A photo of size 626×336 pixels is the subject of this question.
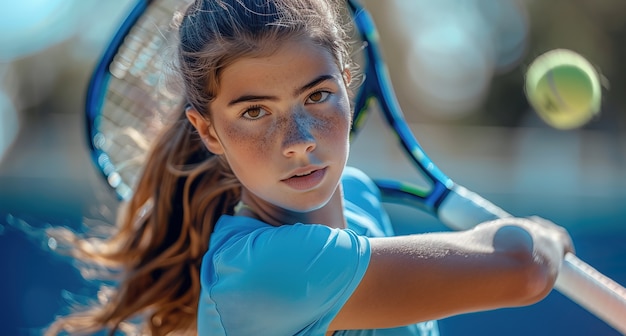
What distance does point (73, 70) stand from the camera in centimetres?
1583

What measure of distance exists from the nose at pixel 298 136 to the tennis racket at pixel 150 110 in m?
0.62

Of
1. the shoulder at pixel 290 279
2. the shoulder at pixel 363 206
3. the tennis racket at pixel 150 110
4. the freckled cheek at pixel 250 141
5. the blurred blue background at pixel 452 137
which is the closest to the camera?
the shoulder at pixel 290 279

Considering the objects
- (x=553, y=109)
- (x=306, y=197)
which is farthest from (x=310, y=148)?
(x=553, y=109)

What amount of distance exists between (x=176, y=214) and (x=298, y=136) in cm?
65

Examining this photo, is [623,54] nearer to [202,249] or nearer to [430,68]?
[430,68]

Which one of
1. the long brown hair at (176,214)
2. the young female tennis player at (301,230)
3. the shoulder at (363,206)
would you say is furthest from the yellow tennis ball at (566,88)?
the long brown hair at (176,214)

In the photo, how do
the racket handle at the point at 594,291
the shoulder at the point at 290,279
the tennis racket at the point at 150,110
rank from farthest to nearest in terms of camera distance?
the tennis racket at the point at 150,110 < the racket handle at the point at 594,291 < the shoulder at the point at 290,279

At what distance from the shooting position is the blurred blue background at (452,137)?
410cm

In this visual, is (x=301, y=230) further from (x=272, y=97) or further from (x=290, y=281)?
(x=272, y=97)

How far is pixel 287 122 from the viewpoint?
4.76 ft

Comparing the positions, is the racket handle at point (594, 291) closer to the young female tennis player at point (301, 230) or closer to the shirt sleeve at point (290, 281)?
the young female tennis player at point (301, 230)

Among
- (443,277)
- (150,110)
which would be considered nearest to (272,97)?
(443,277)

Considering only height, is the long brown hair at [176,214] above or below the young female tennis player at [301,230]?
below

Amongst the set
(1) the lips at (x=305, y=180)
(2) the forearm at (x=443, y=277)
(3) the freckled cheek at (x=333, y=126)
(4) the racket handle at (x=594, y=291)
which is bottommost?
(4) the racket handle at (x=594, y=291)
